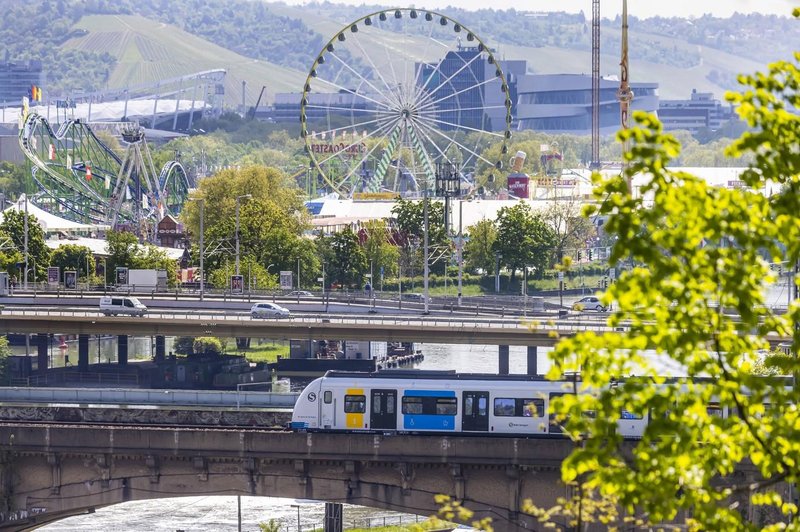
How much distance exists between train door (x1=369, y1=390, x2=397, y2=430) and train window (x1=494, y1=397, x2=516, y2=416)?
10.2 ft

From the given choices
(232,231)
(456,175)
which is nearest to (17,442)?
(456,175)

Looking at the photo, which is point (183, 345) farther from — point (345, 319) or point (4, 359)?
point (345, 319)

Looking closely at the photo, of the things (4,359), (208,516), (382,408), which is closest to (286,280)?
(4,359)

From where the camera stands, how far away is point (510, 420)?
5803cm

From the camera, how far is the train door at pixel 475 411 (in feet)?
191

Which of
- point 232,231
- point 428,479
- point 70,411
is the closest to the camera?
point 428,479

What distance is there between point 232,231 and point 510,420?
272 feet

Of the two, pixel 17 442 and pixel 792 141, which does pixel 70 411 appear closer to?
pixel 17 442

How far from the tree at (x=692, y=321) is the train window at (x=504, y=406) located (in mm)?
40317

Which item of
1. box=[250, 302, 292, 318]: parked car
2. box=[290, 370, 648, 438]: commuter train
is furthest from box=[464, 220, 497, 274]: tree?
box=[290, 370, 648, 438]: commuter train

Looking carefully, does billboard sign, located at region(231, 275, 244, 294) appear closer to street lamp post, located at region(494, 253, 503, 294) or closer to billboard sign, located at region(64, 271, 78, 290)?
billboard sign, located at region(64, 271, 78, 290)

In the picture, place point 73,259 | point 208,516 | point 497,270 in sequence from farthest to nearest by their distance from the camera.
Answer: point 497,270 → point 73,259 → point 208,516

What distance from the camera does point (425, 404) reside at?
192 feet

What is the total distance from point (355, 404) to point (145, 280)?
65976 mm
